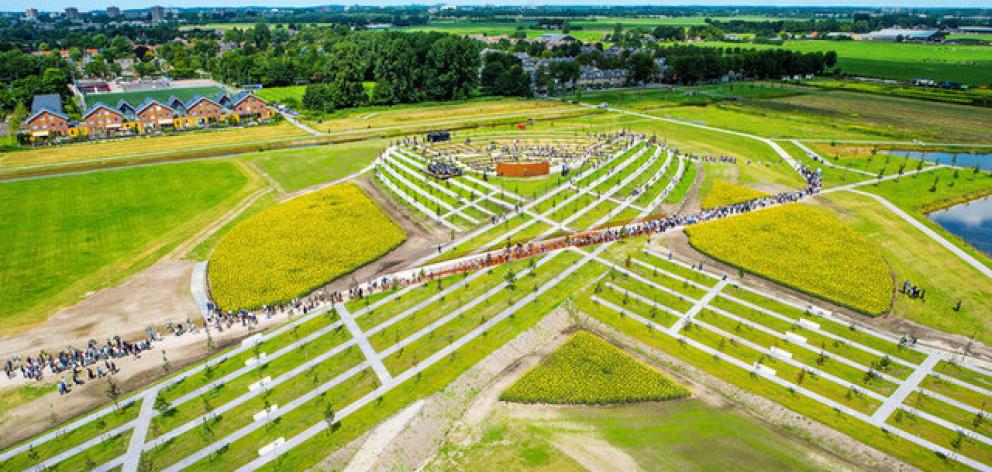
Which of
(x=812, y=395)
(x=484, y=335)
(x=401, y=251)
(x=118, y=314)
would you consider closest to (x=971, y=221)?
(x=812, y=395)

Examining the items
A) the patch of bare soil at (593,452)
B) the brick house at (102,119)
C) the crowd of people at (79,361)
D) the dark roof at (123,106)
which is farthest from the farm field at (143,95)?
the patch of bare soil at (593,452)

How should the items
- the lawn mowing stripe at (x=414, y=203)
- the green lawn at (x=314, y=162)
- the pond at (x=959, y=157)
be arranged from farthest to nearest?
1. the pond at (x=959, y=157)
2. the green lawn at (x=314, y=162)
3. the lawn mowing stripe at (x=414, y=203)

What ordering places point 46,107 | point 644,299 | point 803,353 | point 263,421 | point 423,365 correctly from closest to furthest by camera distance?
point 263,421 < point 423,365 < point 803,353 < point 644,299 < point 46,107

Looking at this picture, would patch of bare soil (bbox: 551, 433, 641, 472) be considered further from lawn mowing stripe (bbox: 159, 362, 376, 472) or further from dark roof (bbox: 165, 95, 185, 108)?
dark roof (bbox: 165, 95, 185, 108)

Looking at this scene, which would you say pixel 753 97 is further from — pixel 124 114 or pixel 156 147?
pixel 124 114

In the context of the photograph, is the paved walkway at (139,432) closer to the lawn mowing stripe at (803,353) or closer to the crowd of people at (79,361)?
the crowd of people at (79,361)

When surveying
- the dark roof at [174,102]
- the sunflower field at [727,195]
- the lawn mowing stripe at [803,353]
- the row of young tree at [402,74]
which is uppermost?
the row of young tree at [402,74]

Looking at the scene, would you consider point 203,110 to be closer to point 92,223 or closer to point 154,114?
point 154,114
